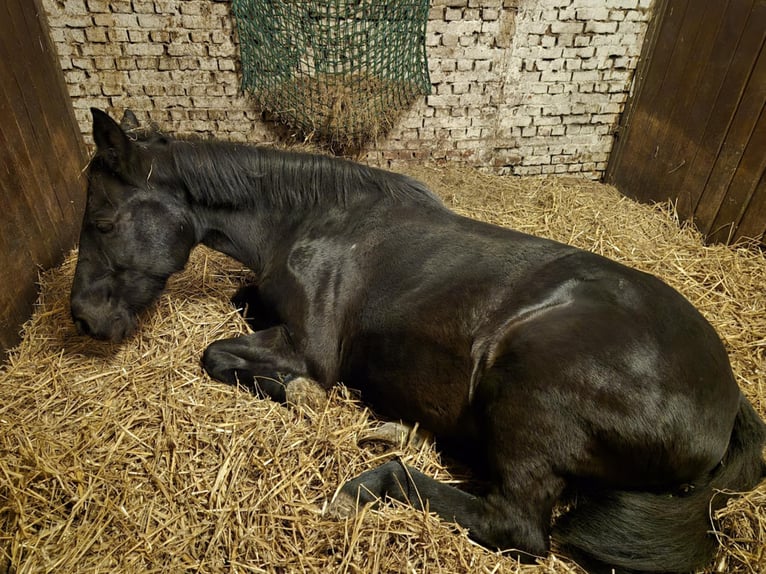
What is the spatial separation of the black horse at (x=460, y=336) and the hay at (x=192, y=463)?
0.15 metres

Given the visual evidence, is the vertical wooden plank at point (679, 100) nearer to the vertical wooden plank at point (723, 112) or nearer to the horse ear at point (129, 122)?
the vertical wooden plank at point (723, 112)

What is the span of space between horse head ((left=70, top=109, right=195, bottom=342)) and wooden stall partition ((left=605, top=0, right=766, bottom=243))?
427 cm

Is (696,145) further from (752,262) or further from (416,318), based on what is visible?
(416,318)

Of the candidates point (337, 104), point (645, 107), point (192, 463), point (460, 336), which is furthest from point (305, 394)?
point (645, 107)

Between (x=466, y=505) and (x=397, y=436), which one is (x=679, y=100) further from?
(x=466, y=505)

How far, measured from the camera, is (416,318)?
7.97 ft

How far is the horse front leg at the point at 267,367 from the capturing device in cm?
276

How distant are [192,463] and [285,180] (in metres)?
1.64

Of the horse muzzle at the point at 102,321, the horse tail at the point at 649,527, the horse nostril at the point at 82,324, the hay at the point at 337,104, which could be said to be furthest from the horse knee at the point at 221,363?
the hay at the point at 337,104

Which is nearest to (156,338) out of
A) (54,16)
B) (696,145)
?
(54,16)

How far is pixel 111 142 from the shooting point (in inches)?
99.5

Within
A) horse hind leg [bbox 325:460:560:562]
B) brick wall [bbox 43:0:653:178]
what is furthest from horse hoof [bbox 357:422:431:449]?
brick wall [bbox 43:0:653:178]

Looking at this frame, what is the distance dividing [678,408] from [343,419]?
1617 mm

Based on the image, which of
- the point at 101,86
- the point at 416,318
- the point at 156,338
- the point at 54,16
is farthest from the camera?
the point at 101,86
